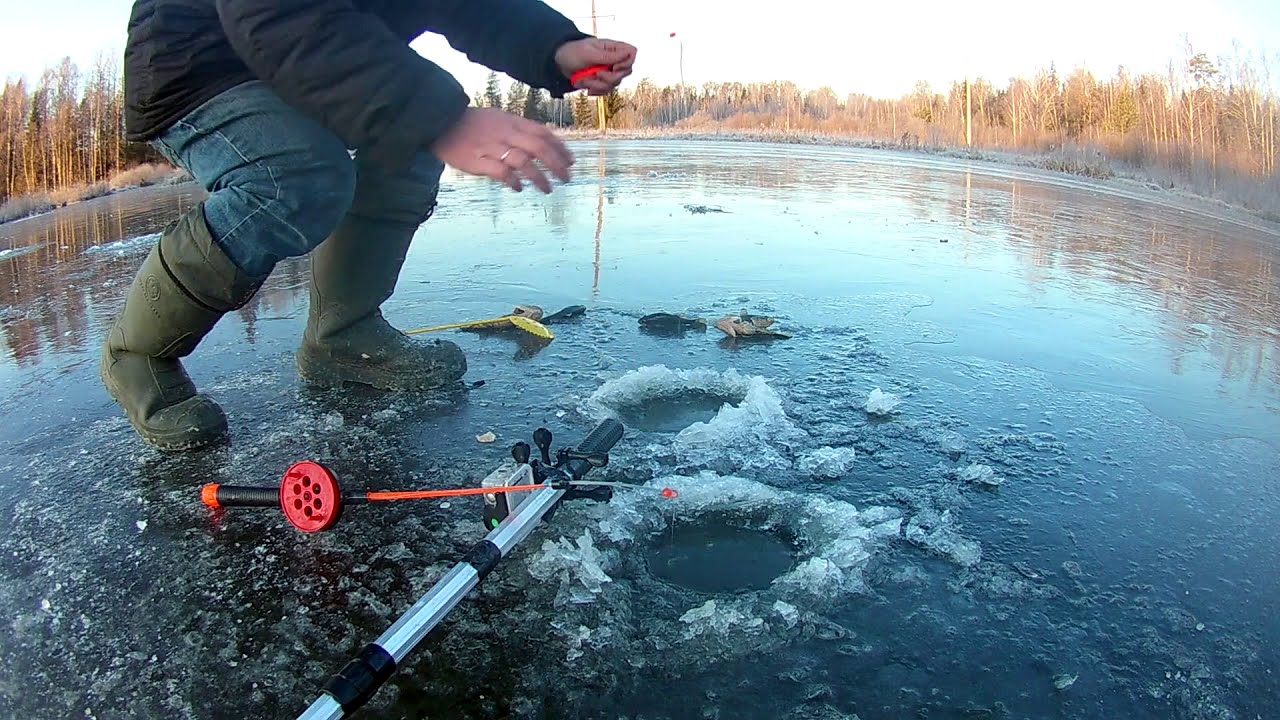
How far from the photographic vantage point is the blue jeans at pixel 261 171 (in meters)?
2.19

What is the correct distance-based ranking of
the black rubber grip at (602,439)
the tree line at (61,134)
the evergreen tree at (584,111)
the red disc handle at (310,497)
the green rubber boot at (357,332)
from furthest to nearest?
the evergreen tree at (584,111) → the tree line at (61,134) → the green rubber boot at (357,332) → the black rubber grip at (602,439) → the red disc handle at (310,497)

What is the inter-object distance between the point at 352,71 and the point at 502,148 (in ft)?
1.07

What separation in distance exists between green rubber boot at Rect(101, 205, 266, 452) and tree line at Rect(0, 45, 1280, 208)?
15.6 feet

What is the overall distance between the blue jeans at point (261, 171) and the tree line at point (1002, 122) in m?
4.68

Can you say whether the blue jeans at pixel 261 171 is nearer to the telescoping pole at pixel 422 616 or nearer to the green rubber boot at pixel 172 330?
the green rubber boot at pixel 172 330

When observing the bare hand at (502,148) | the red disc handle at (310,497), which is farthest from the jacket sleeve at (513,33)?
the red disc handle at (310,497)

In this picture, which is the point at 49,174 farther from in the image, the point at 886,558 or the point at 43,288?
the point at 886,558

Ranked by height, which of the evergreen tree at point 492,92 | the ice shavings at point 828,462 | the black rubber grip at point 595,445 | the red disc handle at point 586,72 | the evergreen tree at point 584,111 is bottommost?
the ice shavings at point 828,462

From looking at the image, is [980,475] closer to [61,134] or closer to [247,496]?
[247,496]

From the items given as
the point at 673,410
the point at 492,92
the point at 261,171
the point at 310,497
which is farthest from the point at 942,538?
the point at 492,92

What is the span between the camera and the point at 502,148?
1.66 metres

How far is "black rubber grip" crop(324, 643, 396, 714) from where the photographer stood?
1.17 metres

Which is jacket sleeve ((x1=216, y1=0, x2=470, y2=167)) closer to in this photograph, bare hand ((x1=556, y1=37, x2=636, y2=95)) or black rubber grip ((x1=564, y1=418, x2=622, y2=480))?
bare hand ((x1=556, y1=37, x2=636, y2=95))

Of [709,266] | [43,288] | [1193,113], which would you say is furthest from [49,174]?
[1193,113]
